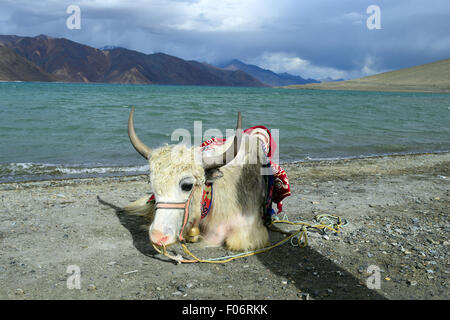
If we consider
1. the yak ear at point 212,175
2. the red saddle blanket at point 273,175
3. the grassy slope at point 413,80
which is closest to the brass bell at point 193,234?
the yak ear at point 212,175

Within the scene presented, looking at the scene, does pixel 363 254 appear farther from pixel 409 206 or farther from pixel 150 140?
pixel 150 140

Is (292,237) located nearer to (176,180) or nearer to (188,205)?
(188,205)

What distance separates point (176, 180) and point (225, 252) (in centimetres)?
109

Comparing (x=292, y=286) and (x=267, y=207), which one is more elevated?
(x=267, y=207)

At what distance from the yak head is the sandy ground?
1.60 ft

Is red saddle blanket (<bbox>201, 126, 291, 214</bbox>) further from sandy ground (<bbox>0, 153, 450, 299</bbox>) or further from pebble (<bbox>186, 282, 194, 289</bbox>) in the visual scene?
pebble (<bbox>186, 282, 194, 289</bbox>)

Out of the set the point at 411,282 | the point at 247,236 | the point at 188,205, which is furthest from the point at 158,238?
the point at 411,282

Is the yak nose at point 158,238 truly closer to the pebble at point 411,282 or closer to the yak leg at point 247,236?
the yak leg at point 247,236

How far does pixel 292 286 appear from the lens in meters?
3.08

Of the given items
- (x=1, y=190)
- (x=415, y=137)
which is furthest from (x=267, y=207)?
(x=415, y=137)

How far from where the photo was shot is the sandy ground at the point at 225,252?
2.99 metres

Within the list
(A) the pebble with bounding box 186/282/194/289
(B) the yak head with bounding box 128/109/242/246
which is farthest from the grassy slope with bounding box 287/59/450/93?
(A) the pebble with bounding box 186/282/194/289

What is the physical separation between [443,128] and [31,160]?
1771cm

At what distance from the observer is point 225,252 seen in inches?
146
